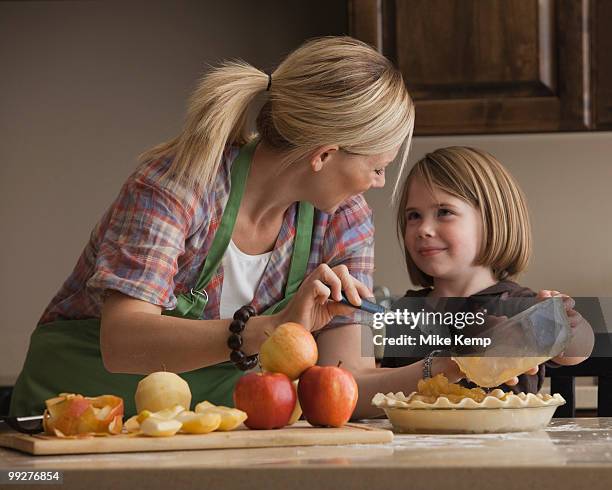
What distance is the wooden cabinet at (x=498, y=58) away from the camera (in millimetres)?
2676

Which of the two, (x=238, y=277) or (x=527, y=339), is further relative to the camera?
(x=238, y=277)

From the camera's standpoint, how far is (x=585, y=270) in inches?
121

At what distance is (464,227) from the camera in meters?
2.04

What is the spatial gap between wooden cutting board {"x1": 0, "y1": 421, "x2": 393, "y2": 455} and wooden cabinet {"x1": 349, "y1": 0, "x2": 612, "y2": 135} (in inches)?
66.1

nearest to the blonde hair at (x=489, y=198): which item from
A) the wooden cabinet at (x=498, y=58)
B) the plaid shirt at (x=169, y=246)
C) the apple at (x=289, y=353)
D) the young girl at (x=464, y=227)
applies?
the young girl at (x=464, y=227)

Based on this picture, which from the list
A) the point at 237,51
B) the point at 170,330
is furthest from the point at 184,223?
the point at 237,51

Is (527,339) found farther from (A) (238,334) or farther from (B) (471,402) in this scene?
(A) (238,334)

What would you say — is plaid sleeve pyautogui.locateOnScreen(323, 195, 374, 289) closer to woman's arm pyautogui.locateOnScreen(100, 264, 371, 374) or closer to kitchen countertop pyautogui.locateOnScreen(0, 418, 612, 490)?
woman's arm pyautogui.locateOnScreen(100, 264, 371, 374)

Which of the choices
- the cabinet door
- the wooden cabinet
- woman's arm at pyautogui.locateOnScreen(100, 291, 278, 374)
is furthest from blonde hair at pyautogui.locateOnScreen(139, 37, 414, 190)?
the cabinet door

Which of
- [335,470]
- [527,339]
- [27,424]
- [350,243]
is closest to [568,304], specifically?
[527,339]

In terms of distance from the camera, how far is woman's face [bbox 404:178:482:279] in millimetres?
2025

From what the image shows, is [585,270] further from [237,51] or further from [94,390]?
[94,390]

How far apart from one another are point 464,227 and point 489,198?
0.08m

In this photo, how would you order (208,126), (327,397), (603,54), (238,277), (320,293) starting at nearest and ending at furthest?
(327,397) → (320,293) → (208,126) → (238,277) → (603,54)
